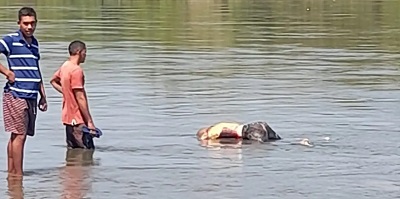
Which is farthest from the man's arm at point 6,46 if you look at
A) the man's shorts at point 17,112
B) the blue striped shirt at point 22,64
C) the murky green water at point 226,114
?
the murky green water at point 226,114

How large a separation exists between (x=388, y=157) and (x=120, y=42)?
17038mm

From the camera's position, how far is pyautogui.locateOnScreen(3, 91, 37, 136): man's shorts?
9445 mm

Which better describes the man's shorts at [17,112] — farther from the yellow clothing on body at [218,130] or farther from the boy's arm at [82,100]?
the yellow clothing on body at [218,130]

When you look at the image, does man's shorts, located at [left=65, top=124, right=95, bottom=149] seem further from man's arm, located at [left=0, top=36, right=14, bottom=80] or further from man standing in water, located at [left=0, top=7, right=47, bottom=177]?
man's arm, located at [left=0, top=36, right=14, bottom=80]

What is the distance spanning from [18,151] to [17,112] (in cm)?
41

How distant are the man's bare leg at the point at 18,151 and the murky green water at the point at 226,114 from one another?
0.16 meters

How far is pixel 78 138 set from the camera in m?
11.5

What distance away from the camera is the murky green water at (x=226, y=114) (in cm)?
976

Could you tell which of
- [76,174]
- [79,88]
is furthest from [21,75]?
[79,88]

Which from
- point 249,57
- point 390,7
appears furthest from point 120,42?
point 390,7

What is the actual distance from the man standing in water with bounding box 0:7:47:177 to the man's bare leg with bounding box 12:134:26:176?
0.04ft

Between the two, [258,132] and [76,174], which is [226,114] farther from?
[76,174]

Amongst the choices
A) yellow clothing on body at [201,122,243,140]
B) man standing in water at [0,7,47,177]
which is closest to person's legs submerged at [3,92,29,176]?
man standing in water at [0,7,47,177]

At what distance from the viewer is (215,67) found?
21.3 meters
